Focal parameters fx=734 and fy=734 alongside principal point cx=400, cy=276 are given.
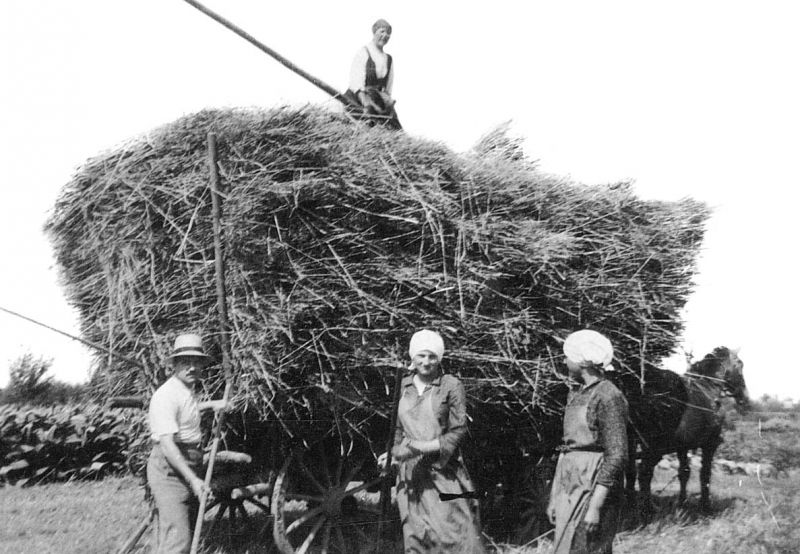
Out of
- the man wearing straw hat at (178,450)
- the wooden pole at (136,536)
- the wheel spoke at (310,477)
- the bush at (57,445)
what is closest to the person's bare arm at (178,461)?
the man wearing straw hat at (178,450)

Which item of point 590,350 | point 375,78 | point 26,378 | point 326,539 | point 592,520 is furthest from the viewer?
point 26,378

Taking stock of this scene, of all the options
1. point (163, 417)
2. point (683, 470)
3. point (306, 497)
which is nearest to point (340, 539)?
point (306, 497)

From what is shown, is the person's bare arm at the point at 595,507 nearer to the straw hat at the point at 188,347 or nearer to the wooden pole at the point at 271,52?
the straw hat at the point at 188,347

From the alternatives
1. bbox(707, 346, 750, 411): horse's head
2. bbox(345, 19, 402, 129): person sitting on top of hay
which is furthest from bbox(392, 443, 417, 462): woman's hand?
bbox(707, 346, 750, 411): horse's head

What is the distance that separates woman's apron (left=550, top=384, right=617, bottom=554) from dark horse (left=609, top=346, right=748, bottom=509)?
10.4 feet

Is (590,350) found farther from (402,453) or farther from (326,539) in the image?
(326,539)

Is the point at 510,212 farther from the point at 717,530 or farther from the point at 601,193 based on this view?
the point at 717,530

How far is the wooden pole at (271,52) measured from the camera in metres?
5.19

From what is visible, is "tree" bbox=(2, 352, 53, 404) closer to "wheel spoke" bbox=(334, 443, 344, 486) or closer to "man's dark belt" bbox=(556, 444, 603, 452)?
"wheel spoke" bbox=(334, 443, 344, 486)

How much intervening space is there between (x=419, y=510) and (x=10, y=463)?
8097mm

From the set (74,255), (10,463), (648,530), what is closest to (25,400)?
(10,463)

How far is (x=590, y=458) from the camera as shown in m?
3.55

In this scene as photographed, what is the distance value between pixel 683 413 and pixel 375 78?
474 centimetres

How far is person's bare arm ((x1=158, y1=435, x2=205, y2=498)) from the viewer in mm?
3885
